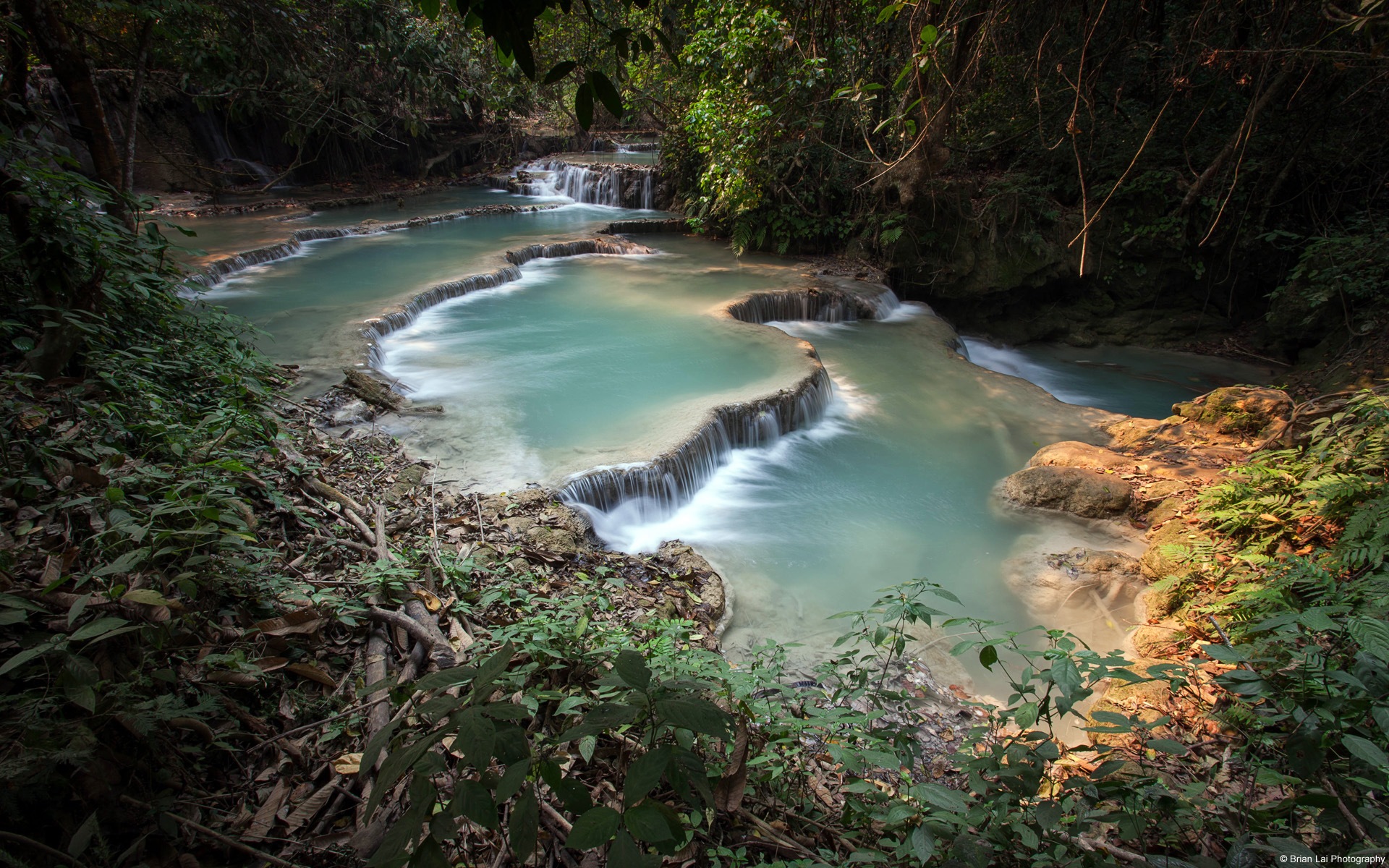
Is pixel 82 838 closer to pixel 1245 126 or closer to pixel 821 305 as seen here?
pixel 1245 126

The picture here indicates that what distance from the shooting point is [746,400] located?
6766 mm

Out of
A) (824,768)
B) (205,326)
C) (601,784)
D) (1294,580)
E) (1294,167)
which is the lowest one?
(824,768)

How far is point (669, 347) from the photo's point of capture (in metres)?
8.15

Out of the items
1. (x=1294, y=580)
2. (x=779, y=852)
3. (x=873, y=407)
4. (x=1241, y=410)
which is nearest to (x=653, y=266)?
(x=873, y=407)

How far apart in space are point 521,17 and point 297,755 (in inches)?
89.4

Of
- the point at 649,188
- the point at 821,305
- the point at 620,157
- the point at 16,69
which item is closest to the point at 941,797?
the point at 16,69

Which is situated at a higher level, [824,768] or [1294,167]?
[1294,167]

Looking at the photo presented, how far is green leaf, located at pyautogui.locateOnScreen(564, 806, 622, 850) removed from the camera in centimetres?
121

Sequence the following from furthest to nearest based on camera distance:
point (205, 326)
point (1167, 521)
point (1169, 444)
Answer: point (1169, 444)
point (1167, 521)
point (205, 326)

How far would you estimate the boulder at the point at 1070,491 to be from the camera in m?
5.58

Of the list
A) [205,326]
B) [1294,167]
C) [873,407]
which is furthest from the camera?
[1294,167]

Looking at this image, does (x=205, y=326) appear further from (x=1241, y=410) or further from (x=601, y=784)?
(x=1241, y=410)

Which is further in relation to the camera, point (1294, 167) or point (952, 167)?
point (952, 167)

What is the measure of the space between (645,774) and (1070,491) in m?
5.73
